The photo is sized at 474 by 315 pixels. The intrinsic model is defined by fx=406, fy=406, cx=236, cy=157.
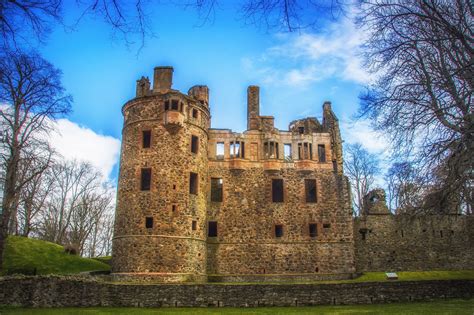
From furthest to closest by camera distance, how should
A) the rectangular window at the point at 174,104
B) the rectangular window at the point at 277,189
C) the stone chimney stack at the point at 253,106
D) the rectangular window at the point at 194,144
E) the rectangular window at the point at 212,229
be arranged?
the stone chimney stack at the point at 253,106, the rectangular window at the point at 277,189, the rectangular window at the point at 212,229, the rectangular window at the point at 194,144, the rectangular window at the point at 174,104

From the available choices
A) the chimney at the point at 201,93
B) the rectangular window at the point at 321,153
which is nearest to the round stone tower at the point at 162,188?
the chimney at the point at 201,93

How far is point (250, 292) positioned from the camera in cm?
1917

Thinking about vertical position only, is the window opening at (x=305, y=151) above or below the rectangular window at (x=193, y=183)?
above

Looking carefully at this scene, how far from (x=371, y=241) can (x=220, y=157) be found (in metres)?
13.6

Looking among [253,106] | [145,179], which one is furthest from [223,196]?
[253,106]

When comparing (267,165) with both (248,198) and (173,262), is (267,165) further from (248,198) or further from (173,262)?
(173,262)

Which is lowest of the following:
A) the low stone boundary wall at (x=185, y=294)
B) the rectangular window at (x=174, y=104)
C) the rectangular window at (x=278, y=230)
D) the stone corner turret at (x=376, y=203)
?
the low stone boundary wall at (x=185, y=294)

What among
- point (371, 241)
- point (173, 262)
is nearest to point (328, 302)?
point (173, 262)

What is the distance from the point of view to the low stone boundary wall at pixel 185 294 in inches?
746

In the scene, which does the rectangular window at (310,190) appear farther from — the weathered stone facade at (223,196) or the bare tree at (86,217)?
the bare tree at (86,217)

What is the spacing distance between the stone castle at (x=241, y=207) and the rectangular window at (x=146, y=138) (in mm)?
74

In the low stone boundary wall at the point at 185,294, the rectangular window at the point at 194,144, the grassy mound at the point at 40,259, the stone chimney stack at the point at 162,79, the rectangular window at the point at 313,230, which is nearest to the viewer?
the low stone boundary wall at the point at 185,294

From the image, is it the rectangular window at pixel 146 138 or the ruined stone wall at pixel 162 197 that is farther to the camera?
the rectangular window at pixel 146 138

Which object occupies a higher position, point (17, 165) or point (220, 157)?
point (220, 157)
